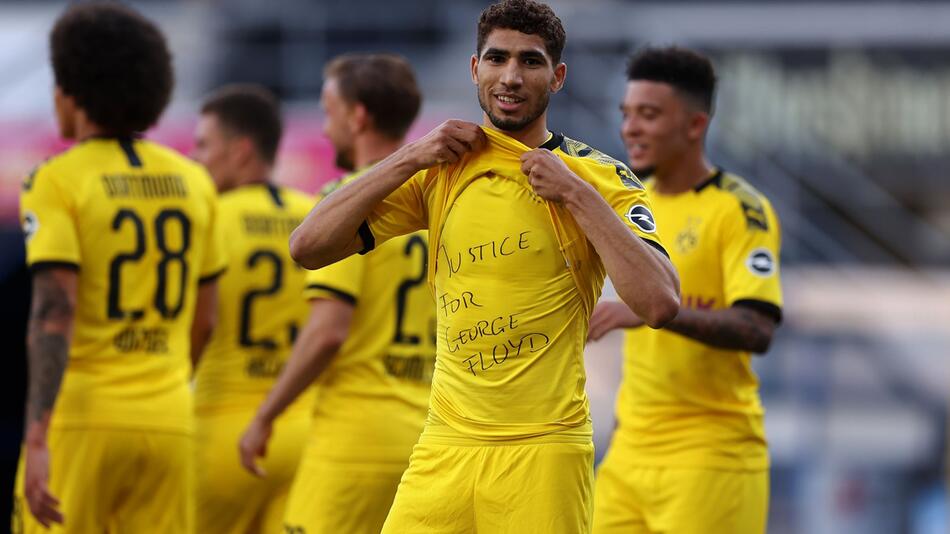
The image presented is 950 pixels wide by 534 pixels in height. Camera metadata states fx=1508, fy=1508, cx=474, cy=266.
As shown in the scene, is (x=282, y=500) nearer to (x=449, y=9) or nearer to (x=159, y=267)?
(x=159, y=267)

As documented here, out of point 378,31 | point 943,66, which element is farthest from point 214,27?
point 943,66

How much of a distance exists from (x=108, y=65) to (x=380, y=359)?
1.71 metres

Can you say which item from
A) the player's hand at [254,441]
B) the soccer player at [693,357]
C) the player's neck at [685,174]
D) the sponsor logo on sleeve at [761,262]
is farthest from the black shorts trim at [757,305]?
the player's hand at [254,441]

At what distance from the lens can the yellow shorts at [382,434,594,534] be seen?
464cm

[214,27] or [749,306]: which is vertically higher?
[214,27]

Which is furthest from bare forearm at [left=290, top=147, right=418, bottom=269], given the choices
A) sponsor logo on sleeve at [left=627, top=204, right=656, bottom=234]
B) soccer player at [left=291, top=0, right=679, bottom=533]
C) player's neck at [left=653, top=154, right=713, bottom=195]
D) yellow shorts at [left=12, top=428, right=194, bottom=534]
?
player's neck at [left=653, top=154, right=713, bottom=195]

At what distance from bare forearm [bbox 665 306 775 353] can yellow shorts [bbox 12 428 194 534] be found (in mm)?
2140

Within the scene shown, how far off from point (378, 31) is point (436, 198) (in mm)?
15068

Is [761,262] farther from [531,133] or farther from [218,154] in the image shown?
[218,154]

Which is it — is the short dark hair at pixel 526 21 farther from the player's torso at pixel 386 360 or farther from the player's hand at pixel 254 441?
the player's hand at pixel 254 441

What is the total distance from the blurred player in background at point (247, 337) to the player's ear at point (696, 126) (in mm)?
2136

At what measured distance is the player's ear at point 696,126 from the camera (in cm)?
671

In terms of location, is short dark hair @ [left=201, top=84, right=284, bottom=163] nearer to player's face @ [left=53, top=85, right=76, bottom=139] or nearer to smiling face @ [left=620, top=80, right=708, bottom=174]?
player's face @ [left=53, top=85, right=76, bottom=139]

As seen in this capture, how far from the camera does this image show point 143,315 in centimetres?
623
